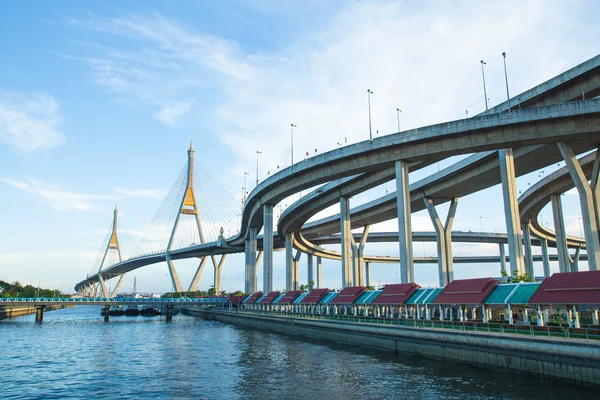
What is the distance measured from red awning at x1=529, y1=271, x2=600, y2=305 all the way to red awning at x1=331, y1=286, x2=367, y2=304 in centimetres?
2631

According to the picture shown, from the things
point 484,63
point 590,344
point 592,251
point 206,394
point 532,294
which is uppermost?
point 484,63

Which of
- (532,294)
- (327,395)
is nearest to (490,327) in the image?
(532,294)

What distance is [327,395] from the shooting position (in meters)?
26.5

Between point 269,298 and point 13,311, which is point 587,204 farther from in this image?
point 13,311

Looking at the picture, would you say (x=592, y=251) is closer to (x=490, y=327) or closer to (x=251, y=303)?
(x=490, y=327)

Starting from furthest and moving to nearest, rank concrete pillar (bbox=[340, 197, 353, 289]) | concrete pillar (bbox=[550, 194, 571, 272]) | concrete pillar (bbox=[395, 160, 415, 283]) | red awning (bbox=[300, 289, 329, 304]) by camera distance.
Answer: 1. concrete pillar (bbox=[550, 194, 571, 272])
2. concrete pillar (bbox=[340, 197, 353, 289])
3. red awning (bbox=[300, 289, 329, 304])
4. concrete pillar (bbox=[395, 160, 415, 283])

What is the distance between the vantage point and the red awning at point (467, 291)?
40144mm

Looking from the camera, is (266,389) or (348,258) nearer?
(266,389)

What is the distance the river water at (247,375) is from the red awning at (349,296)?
9.34 m

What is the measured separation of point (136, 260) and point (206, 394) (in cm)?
14954

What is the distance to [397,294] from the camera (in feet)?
168

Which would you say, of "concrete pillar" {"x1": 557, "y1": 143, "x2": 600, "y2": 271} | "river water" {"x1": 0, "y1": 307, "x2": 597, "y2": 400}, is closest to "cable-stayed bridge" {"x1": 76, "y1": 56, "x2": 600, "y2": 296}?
"concrete pillar" {"x1": 557, "y1": 143, "x2": 600, "y2": 271}

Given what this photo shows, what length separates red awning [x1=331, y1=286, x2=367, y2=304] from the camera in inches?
2336

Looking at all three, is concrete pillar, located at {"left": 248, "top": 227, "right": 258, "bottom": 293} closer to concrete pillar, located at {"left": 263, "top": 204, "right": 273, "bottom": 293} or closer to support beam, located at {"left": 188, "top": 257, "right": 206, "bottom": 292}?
concrete pillar, located at {"left": 263, "top": 204, "right": 273, "bottom": 293}
